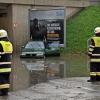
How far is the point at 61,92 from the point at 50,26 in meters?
28.2

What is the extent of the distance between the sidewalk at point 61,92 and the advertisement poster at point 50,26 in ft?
80.8

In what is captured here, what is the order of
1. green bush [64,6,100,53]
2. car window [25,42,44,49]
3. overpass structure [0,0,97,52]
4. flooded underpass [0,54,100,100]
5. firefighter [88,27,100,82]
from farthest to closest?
overpass structure [0,0,97,52] → green bush [64,6,100,53] → car window [25,42,44,49] → firefighter [88,27,100,82] → flooded underpass [0,54,100,100]

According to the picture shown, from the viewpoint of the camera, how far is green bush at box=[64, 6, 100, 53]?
138 ft

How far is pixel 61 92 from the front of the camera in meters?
14.5

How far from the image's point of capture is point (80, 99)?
12.8 m

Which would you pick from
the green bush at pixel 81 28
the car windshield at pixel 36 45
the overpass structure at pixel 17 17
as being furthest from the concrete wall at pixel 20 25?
the car windshield at pixel 36 45

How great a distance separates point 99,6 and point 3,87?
119 feet

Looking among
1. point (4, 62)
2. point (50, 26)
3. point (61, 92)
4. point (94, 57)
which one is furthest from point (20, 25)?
point (4, 62)

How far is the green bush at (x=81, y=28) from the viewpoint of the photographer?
4215 centimetres

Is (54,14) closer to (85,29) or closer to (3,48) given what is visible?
(85,29)

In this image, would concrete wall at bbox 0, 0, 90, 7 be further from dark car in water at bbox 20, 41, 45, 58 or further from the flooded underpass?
the flooded underpass

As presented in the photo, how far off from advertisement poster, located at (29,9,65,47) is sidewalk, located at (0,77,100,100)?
2462 cm

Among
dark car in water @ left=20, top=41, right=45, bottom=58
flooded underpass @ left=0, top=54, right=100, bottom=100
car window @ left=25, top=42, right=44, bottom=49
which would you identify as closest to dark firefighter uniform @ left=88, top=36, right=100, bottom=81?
flooded underpass @ left=0, top=54, right=100, bottom=100

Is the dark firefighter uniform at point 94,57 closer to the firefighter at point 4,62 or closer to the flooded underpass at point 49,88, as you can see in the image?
the flooded underpass at point 49,88
